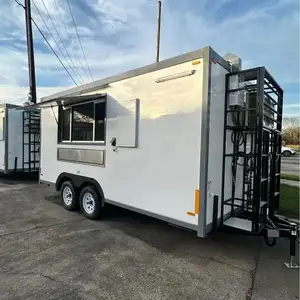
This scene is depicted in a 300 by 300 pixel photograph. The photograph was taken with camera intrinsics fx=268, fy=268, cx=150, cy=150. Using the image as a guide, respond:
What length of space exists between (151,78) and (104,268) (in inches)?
112

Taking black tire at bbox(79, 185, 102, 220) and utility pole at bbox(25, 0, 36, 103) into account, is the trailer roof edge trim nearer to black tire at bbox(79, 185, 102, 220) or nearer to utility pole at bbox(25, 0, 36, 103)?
black tire at bbox(79, 185, 102, 220)

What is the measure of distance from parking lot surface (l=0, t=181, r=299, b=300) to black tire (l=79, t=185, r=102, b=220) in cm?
18

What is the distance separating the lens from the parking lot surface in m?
2.99

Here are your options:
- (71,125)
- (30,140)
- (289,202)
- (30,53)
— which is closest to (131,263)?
(71,125)

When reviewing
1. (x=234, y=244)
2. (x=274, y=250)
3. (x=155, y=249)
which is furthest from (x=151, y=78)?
(x=274, y=250)

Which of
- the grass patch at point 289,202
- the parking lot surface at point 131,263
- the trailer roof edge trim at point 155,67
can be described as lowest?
the parking lot surface at point 131,263

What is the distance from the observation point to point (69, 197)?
6.31 metres

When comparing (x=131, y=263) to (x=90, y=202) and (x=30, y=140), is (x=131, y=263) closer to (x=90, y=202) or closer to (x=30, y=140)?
(x=90, y=202)

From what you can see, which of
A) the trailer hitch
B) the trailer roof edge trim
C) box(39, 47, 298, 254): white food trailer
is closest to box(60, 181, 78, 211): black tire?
box(39, 47, 298, 254): white food trailer

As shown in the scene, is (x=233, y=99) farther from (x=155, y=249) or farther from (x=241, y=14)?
(x=241, y=14)

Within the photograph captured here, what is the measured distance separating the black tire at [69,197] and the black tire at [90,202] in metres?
0.26

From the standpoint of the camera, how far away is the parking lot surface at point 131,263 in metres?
2.99

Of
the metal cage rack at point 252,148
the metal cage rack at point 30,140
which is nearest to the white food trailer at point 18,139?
the metal cage rack at point 30,140

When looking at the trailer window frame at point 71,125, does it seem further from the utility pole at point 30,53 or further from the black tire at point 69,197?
the utility pole at point 30,53
